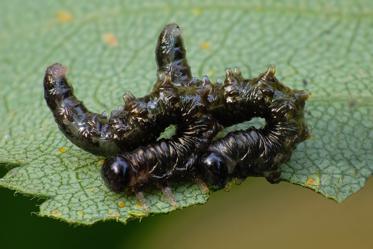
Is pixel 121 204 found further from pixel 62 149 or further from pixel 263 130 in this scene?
pixel 263 130

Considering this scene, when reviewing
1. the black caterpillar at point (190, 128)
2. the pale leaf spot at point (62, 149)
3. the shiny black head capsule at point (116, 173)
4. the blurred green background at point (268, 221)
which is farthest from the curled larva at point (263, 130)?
the blurred green background at point (268, 221)

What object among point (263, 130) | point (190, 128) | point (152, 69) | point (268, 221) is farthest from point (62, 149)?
point (268, 221)

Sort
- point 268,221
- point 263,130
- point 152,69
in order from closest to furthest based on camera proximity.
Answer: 1. point 263,130
2. point 152,69
3. point 268,221

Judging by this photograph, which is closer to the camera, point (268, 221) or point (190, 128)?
point (190, 128)

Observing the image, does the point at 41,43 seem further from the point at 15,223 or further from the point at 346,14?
the point at 346,14

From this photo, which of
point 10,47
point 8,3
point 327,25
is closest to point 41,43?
point 10,47

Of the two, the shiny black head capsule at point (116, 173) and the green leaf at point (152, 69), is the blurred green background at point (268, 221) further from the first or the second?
the shiny black head capsule at point (116, 173)

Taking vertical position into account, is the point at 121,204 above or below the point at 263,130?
below

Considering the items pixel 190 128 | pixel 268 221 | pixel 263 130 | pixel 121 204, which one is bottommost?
pixel 268 221
